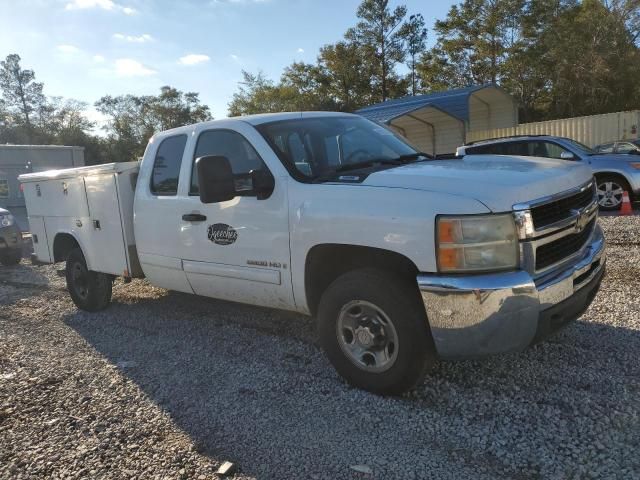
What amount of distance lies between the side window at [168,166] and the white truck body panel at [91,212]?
45 centimetres

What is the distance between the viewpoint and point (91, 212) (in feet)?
18.4

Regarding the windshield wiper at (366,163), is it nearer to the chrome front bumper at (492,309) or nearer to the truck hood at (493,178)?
the truck hood at (493,178)

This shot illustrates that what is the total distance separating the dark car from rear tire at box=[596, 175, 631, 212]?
36.9 ft

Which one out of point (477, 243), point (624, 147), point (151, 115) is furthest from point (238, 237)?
point (151, 115)

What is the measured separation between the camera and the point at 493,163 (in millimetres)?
3613

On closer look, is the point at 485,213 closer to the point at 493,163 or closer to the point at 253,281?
the point at 493,163

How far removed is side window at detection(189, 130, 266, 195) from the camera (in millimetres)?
4039

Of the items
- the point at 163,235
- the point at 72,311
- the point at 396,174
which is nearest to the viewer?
the point at 396,174

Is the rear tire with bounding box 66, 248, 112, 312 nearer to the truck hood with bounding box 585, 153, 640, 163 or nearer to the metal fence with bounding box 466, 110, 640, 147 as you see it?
the truck hood with bounding box 585, 153, 640, 163

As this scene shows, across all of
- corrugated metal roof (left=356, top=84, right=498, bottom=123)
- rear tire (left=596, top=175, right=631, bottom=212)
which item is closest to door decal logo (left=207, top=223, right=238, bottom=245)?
rear tire (left=596, top=175, right=631, bottom=212)

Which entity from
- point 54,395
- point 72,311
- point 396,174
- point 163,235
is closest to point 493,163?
point 396,174

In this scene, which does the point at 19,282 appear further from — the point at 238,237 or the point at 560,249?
the point at 560,249

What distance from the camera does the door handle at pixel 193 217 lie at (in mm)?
4297

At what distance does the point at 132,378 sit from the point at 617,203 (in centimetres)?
965
